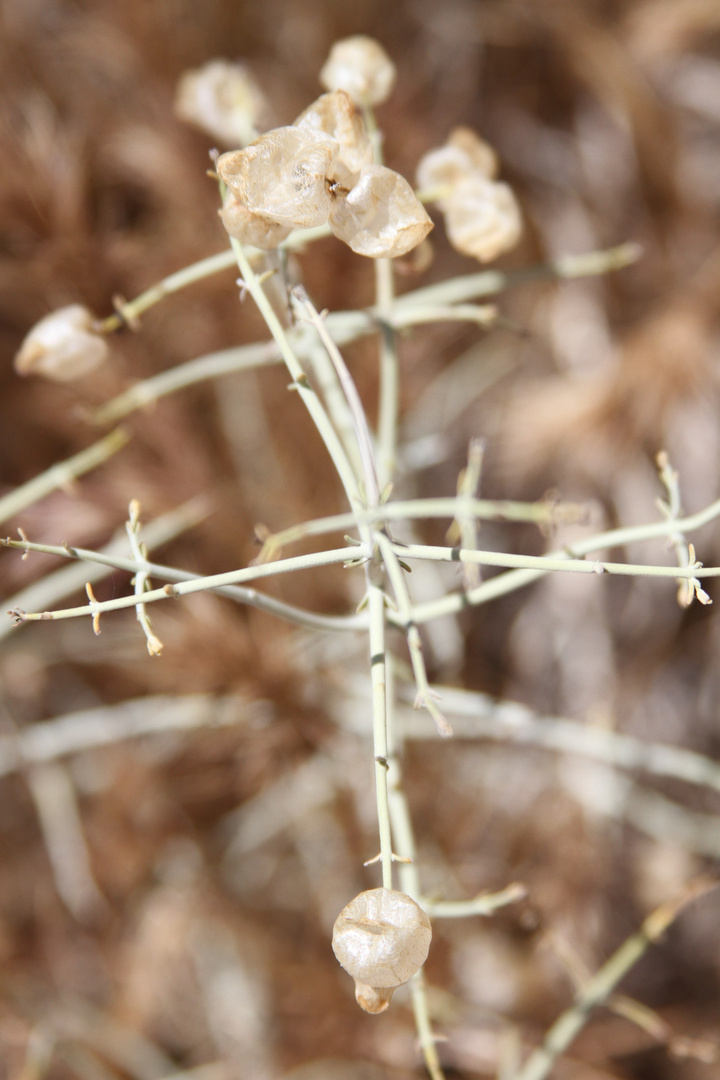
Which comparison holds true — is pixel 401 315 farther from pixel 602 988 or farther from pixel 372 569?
pixel 602 988

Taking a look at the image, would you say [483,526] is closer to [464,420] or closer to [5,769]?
[464,420]

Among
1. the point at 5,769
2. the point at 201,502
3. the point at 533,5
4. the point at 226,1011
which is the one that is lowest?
the point at 226,1011

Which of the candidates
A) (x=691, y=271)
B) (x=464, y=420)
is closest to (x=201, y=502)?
(x=464, y=420)

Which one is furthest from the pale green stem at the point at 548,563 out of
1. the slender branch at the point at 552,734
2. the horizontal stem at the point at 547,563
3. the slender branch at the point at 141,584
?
the slender branch at the point at 552,734

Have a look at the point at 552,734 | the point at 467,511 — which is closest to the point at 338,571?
the point at 552,734

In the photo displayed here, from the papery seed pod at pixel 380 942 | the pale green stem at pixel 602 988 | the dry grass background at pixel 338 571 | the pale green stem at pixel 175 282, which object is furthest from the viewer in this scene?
the dry grass background at pixel 338 571

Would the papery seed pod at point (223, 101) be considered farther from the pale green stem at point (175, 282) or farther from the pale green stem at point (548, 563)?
the pale green stem at point (548, 563)

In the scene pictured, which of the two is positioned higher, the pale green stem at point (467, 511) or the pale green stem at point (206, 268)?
the pale green stem at point (206, 268)
